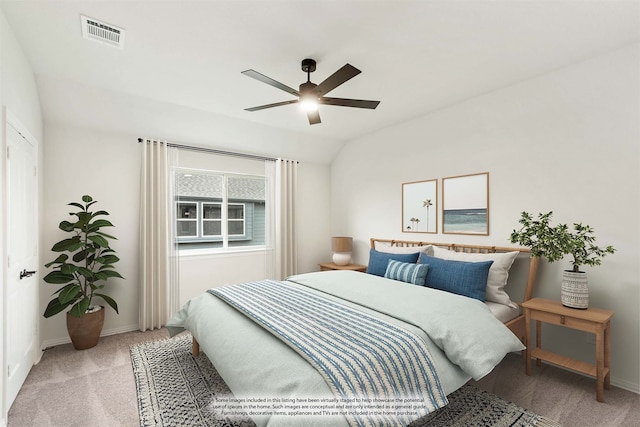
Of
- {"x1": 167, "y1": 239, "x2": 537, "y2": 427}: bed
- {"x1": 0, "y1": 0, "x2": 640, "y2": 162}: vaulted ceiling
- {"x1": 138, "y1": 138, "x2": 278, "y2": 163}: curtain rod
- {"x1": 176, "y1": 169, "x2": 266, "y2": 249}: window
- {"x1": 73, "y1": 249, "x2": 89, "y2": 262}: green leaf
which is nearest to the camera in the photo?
{"x1": 167, "y1": 239, "x2": 537, "y2": 427}: bed

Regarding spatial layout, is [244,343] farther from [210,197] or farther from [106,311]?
[210,197]

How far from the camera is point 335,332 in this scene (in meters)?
1.92

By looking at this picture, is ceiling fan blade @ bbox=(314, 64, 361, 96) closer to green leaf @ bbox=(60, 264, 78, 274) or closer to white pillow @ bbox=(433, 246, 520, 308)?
white pillow @ bbox=(433, 246, 520, 308)

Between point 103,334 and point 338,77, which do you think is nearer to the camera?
point 338,77

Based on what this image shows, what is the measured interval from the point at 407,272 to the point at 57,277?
11.6ft

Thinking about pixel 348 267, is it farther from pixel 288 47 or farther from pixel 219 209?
pixel 288 47

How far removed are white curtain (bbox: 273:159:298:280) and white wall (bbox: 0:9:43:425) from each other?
2.86 metres

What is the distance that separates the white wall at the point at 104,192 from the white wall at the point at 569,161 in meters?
3.66

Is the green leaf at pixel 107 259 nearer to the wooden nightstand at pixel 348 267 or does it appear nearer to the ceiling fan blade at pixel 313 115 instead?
the ceiling fan blade at pixel 313 115

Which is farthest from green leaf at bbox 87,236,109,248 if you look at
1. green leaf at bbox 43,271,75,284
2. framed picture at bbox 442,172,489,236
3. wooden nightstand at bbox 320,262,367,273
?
framed picture at bbox 442,172,489,236

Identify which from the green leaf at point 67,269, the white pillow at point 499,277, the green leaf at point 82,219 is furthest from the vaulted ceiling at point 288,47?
the white pillow at point 499,277

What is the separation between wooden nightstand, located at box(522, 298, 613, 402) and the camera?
2266 mm

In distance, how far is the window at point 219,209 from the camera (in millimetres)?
4320

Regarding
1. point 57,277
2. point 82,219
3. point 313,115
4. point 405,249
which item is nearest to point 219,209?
point 82,219
